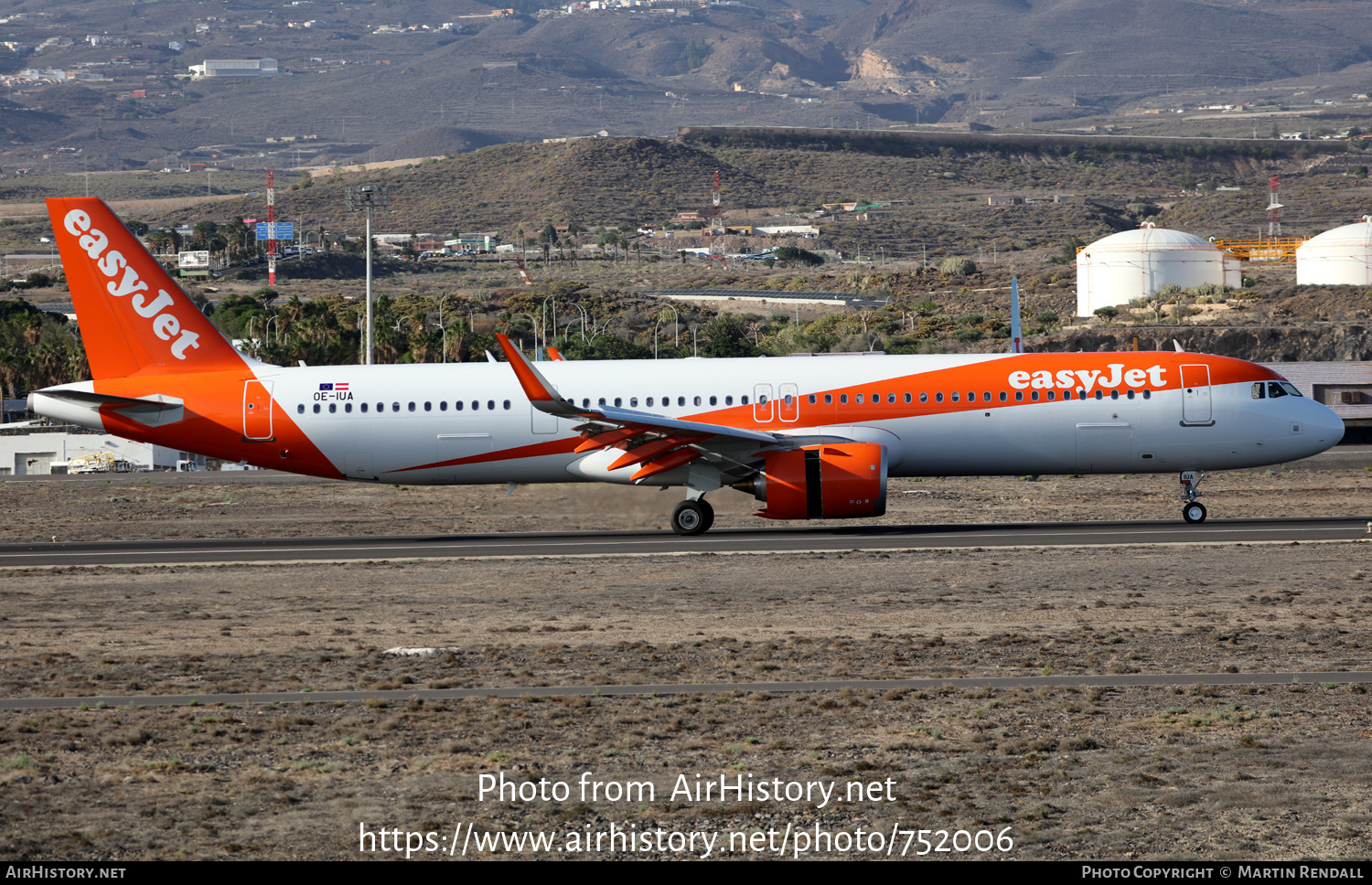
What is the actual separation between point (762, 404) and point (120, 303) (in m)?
15.6

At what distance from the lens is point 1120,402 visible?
3238 centimetres

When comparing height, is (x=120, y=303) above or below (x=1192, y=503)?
above

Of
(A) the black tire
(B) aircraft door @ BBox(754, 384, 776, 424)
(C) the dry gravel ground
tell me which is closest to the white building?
(C) the dry gravel ground

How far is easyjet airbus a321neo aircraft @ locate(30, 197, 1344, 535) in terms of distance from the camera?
32062 mm

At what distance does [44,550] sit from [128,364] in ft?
15.7

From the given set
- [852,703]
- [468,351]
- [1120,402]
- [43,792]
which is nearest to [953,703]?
[852,703]

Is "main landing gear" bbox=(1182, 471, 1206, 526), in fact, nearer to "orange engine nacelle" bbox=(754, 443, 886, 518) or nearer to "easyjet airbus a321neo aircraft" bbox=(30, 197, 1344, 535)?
"easyjet airbus a321neo aircraft" bbox=(30, 197, 1344, 535)

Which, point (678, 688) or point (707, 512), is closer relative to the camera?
point (678, 688)

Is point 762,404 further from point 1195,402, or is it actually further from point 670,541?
point 1195,402

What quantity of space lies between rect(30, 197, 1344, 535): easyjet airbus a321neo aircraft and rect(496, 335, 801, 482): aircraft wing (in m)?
0.06

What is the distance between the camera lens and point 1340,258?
126 meters

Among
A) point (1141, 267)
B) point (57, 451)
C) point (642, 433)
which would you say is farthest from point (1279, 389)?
point (1141, 267)
